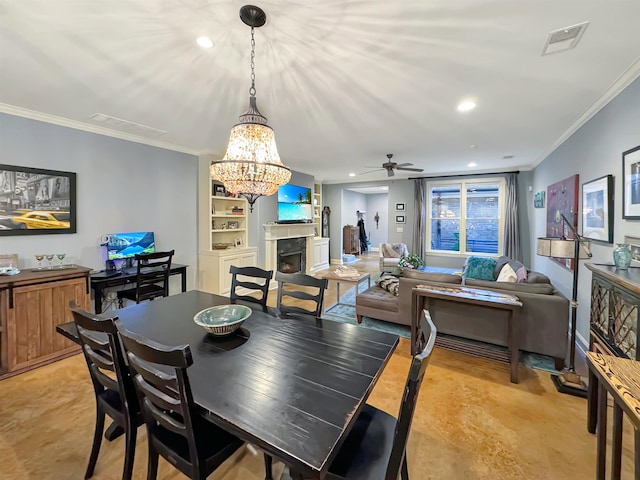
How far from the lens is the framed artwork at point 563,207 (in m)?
3.29

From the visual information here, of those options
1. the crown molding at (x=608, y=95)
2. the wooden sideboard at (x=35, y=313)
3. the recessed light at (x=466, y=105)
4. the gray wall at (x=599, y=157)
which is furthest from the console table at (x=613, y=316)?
the wooden sideboard at (x=35, y=313)

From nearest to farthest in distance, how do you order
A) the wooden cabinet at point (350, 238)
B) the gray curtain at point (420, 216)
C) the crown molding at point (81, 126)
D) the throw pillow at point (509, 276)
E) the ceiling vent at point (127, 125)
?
the crown molding at point (81, 126), the ceiling vent at point (127, 125), the throw pillow at point (509, 276), the gray curtain at point (420, 216), the wooden cabinet at point (350, 238)

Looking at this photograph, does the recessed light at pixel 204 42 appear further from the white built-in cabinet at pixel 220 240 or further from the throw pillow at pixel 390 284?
the throw pillow at pixel 390 284

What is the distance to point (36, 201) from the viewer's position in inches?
119

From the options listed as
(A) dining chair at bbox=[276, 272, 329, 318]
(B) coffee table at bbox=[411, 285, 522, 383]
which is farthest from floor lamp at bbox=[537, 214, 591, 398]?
(A) dining chair at bbox=[276, 272, 329, 318]

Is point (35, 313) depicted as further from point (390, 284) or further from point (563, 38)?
point (563, 38)

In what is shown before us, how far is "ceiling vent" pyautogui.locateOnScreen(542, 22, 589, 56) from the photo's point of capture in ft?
5.48

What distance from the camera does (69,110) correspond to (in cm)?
289

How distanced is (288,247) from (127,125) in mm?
3741

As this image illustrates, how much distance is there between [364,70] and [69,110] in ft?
10.0

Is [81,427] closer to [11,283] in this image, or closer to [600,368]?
[11,283]

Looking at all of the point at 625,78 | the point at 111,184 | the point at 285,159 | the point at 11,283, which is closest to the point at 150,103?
the point at 111,184

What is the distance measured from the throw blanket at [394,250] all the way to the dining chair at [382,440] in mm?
5469

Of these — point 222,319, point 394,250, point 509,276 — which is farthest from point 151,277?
point 394,250
